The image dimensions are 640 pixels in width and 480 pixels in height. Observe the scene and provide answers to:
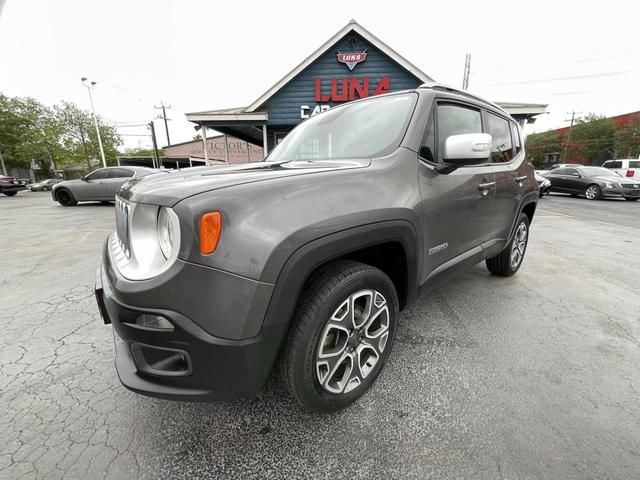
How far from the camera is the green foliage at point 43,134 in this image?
3400 centimetres

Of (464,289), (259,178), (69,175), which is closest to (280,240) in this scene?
(259,178)

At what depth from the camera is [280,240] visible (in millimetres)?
1155

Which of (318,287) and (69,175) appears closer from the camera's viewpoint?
(318,287)

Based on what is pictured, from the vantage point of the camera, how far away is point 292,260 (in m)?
1.18

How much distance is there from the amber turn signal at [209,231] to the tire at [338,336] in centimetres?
51

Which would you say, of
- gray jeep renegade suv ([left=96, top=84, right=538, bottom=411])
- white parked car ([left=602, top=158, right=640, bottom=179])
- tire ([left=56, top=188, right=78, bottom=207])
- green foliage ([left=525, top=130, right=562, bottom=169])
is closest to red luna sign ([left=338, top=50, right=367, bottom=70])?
gray jeep renegade suv ([left=96, top=84, right=538, bottom=411])

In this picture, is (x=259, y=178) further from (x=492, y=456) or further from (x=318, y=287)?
(x=492, y=456)

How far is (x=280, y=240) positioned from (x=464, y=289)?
273 cm

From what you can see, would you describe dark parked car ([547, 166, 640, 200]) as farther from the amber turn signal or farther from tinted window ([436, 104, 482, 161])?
the amber turn signal

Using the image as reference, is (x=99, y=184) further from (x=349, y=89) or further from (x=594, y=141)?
(x=594, y=141)

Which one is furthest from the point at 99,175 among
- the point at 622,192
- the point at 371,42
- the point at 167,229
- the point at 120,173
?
the point at 622,192

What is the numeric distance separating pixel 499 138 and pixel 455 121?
939 millimetres

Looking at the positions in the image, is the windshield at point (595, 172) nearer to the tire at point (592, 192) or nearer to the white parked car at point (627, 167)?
the tire at point (592, 192)

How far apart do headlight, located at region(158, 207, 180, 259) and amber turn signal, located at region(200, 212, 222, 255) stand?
11cm
